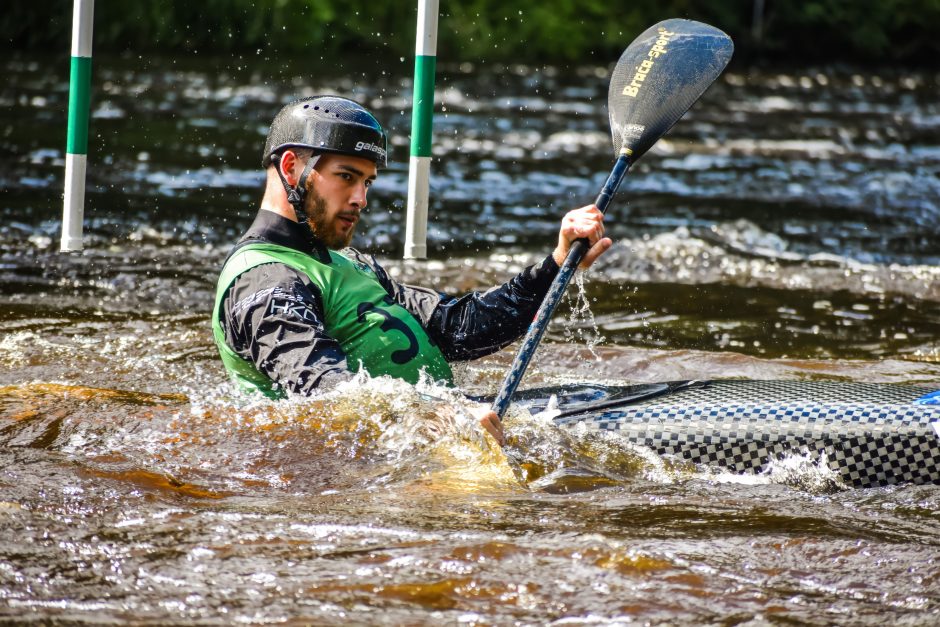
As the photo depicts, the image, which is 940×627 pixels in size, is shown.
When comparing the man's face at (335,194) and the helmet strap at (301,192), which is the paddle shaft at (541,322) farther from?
the helmet strap at (301,192)

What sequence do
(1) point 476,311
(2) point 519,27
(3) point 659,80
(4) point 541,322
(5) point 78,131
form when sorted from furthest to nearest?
1. (2) point 519,27
2. (5) point 78,131
3. (3) point 659,80
4. (1) point 476,311
5. (4) point 541,322

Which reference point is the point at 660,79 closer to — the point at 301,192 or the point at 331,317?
the point at 301,192

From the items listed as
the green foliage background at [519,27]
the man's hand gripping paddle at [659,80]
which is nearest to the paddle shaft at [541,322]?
the man's hand gripping paddle at [659,80]

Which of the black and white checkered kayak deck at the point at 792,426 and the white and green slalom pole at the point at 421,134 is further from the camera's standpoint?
the white and green slalom pole at the point at 421,134

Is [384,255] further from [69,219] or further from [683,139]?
[683,139]

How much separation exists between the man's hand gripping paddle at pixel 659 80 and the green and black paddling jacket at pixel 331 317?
621mm

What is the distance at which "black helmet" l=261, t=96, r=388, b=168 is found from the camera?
377 cm

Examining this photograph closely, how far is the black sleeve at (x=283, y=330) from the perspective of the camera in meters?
3.43

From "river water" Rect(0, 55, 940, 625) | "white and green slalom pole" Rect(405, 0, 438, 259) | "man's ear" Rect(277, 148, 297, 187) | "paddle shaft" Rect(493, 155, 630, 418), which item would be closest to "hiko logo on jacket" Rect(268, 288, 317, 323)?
"river water" Rect(0, 55, 940, 625)

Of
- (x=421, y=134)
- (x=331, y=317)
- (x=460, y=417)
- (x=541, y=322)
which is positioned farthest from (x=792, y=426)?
(x=421, y=134)

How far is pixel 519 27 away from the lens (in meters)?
25.7

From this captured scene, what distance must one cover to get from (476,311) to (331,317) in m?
0.65

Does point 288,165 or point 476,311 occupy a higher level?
point 288,165

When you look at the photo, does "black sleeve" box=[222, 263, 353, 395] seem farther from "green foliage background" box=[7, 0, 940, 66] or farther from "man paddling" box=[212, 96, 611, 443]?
"green foliage background" box=[7, 0, 940, 66]
